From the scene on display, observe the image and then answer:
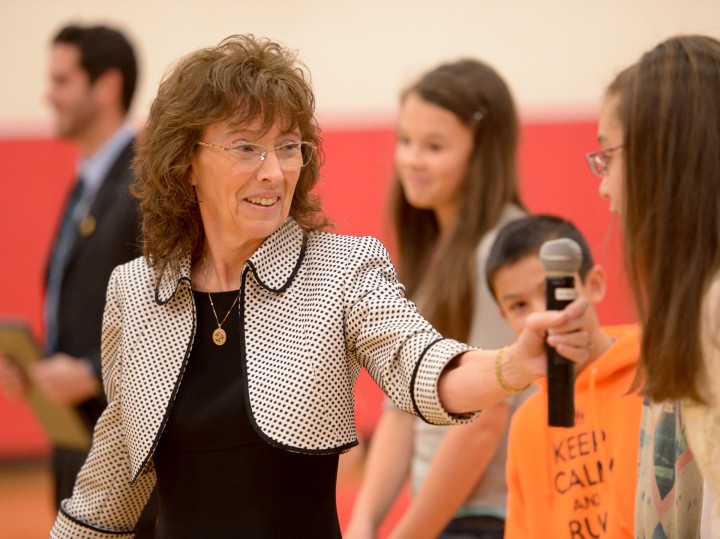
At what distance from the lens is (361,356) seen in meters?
1.97

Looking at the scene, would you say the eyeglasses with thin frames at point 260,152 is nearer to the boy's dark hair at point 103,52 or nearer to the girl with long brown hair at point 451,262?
the girl with long brown hair at point 451,262

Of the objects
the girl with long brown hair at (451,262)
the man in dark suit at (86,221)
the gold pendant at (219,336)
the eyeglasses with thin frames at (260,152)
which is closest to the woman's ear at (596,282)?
the girl with long brown hair at (451,262)

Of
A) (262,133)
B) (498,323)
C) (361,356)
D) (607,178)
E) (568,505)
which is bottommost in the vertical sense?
(568,505)

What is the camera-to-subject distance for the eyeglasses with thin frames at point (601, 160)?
194 centimetres

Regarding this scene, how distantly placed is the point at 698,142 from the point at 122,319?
125 cm

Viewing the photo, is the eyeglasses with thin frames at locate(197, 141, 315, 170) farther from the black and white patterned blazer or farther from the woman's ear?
the woman's ear

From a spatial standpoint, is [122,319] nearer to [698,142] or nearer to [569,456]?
[569,456]

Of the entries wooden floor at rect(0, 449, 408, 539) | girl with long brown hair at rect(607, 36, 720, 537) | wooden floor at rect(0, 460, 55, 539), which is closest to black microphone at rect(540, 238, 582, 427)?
girl with long brown hair at rect(607, 36, 720, 537)

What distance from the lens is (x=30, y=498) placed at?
22.2ft

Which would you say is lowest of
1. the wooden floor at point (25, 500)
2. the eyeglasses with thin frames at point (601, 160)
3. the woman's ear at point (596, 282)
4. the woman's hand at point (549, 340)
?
the wooden floor at point (25, 500)

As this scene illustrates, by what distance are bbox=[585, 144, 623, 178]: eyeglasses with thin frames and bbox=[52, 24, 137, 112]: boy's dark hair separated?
2443 millimetres

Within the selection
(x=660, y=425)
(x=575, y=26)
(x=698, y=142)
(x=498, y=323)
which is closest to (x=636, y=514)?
(x=660, y=425)

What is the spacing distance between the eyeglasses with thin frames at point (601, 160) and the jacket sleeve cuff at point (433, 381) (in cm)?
49

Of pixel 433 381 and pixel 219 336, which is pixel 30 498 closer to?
Result: pixel 219 336
